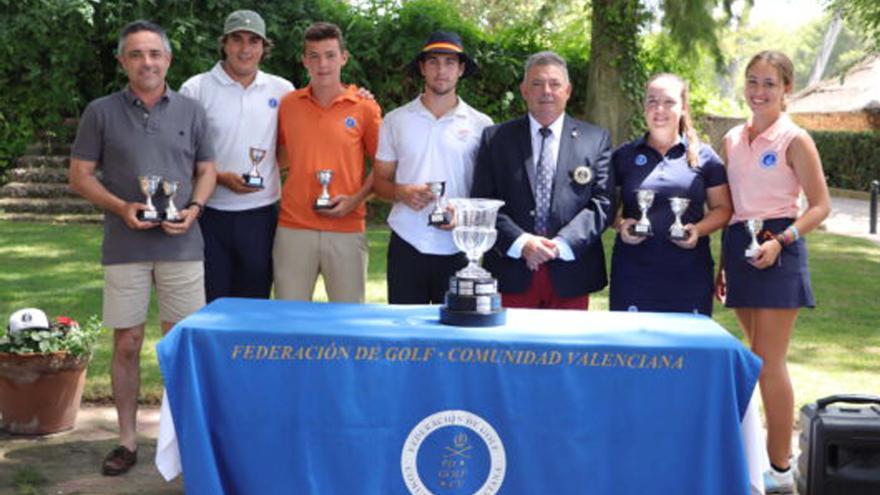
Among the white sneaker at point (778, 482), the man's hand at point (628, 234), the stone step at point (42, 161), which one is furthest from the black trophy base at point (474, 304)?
the stone step at point (42, 161)

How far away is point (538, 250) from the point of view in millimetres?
4797

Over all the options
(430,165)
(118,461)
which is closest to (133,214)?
(118,461)

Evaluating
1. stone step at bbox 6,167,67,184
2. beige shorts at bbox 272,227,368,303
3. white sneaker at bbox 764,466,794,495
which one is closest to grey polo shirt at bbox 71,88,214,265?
beige shorts at bbox 272,227,368,303

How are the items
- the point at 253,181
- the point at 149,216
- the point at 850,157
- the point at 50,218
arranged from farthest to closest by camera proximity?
the point at 850,157, the point at 50,218, the point at 253,181, the point at 149,216

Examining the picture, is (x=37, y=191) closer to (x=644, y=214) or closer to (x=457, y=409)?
(x=644, y=214)

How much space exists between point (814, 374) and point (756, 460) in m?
4.04

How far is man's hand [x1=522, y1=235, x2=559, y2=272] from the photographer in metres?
4.80

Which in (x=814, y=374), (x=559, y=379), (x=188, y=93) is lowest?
(x=814, y=374)

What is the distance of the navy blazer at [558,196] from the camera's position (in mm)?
5043

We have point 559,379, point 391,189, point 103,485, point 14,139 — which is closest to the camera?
point 559,379

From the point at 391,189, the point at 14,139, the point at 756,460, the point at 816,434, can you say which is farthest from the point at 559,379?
the point at 14,139

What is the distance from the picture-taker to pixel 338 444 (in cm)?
407

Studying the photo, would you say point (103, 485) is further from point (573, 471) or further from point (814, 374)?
point (814, 374)

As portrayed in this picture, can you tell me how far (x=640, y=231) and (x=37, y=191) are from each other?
41.3 feet
